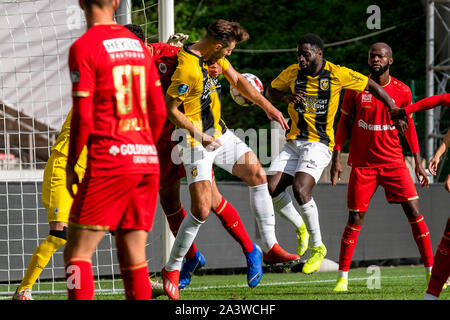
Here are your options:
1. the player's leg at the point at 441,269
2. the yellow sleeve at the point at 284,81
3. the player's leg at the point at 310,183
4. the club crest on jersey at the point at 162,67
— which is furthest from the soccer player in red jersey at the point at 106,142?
the yellow sleeve at the point at 284,81

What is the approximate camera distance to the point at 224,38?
6285mm

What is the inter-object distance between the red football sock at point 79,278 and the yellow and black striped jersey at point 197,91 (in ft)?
7.77

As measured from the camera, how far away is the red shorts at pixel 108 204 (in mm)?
4152

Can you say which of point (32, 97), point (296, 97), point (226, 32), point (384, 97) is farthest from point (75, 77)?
point (32, 97)

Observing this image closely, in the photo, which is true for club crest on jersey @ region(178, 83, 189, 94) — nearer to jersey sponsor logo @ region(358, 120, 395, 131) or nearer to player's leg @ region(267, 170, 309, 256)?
player's leg @ region(267, 170, 309, 256)

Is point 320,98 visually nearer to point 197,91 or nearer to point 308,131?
point 308,131

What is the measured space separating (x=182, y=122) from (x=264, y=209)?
1347 millimetres

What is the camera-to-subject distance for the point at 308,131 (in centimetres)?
750

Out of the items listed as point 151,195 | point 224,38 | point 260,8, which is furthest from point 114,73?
point 260,8

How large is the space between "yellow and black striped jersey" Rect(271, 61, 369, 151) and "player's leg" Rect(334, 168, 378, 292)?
49 cm

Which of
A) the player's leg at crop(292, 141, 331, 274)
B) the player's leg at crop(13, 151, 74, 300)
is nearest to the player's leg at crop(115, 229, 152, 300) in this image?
the player's leg at crop(13, 151, 74, 300)

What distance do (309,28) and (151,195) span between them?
20500 mm

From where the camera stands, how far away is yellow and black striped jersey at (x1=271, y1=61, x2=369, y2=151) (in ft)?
24.4

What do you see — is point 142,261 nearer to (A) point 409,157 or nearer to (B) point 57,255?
(B) point 57,255
